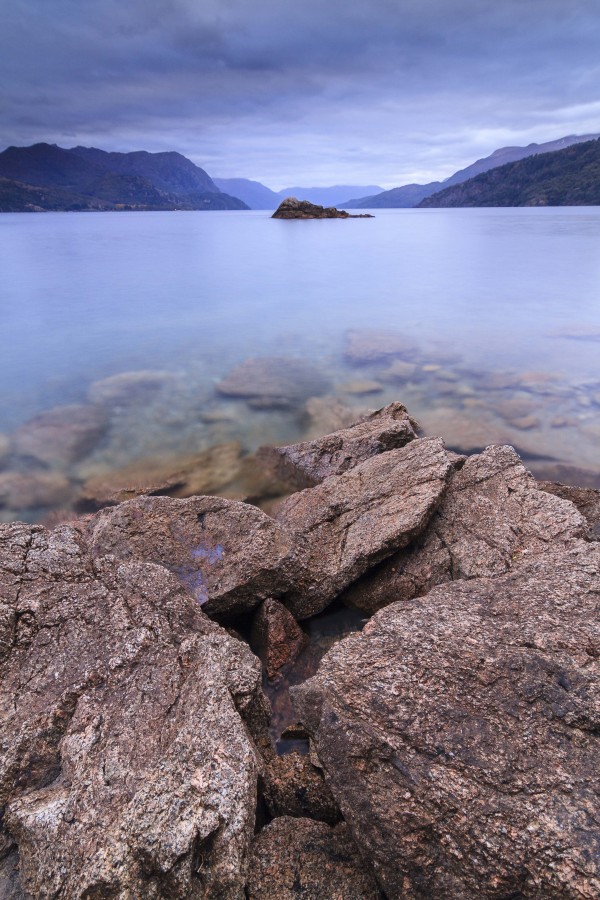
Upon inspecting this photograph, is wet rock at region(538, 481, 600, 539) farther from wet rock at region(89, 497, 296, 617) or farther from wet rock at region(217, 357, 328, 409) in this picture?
wet rock at region(217, 357, 328, 409)

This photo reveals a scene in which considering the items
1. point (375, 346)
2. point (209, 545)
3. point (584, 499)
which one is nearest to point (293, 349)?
point (375, 346)

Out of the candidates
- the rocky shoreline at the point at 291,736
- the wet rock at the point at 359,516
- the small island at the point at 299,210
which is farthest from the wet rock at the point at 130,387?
the small island at the point at 299,210

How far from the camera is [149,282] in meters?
47.6

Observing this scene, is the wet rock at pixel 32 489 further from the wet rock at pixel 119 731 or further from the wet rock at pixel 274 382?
the wet rock at pixel 274 382

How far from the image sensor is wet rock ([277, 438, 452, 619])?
8344mm

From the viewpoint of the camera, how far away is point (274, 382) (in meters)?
21.6

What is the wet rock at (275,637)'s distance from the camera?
780 centimetres

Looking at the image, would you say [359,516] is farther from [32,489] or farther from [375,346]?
[375,346]

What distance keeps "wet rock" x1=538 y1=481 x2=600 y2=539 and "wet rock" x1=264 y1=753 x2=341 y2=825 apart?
21.5 feet

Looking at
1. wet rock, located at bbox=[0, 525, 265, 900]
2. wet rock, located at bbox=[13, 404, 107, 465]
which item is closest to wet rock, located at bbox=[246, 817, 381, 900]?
wet rock, located at bbox=[0, 525, 265, 900]

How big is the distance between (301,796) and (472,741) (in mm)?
2037

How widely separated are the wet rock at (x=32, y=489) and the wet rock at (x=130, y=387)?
5614 millimetres

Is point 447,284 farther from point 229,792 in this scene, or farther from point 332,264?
point 229,792

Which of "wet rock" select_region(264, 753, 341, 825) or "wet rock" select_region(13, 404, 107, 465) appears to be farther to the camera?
"wet rock" select_region(13, 404, 107, 465)
